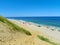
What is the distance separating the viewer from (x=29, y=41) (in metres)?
8.09

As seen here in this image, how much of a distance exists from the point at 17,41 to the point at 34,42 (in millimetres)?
918

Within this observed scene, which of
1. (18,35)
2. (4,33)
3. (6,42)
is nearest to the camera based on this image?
(6,42)

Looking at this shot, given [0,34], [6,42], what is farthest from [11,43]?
[0,34]

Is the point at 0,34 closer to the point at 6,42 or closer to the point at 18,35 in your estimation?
the point at 6,42

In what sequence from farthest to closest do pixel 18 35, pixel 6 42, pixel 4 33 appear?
1. pixel 18 35
2. pixel 4 33
3. pixel 6 42

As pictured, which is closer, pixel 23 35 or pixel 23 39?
pixel 23 39

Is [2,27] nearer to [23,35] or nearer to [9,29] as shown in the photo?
[9,29]

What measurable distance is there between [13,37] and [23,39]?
0.53 metres

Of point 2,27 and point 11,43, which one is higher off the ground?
point 2,27

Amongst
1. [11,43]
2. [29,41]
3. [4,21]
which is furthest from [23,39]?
[4,21]

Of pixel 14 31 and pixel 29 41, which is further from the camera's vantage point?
pixel 14 31

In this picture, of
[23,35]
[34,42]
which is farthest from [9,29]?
[34,42]

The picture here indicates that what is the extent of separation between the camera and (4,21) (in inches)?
352

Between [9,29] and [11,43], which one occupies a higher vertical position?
[9,29]
